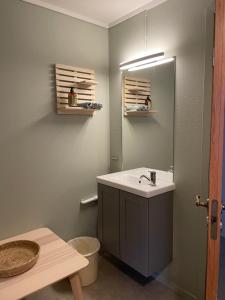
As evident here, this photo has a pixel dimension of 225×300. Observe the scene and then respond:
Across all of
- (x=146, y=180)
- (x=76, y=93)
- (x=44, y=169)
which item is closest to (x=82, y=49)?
(x=76, y=93)

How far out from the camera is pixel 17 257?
65.4 inches

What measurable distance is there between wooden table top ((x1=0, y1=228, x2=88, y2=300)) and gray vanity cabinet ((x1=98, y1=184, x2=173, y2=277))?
0.48m

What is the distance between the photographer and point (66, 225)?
2.39 m

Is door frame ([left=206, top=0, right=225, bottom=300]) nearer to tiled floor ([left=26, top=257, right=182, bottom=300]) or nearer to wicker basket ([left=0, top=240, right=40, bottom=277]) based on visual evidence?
tiled floor ([left=26, top=257, right=182, bottom=300])

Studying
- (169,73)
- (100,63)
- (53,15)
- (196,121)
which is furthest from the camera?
(100,63)

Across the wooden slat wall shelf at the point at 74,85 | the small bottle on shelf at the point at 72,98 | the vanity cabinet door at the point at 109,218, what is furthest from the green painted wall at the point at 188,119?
the small bottle on shelf at the point at 72,98

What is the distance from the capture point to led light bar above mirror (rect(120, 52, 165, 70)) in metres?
1.96

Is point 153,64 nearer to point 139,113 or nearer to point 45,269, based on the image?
point 139,113

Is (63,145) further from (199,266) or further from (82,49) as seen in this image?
(199,266)

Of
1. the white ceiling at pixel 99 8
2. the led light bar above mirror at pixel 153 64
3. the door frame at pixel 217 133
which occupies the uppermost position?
the white ceiling at pixel 99 8

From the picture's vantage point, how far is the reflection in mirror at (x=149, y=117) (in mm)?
2039

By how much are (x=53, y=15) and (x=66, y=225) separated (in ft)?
6.75

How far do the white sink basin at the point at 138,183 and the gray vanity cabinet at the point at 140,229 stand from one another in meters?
0.05

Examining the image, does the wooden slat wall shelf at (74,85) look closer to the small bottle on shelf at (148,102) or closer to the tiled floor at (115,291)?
the small bottle on shelf at (148,102)
